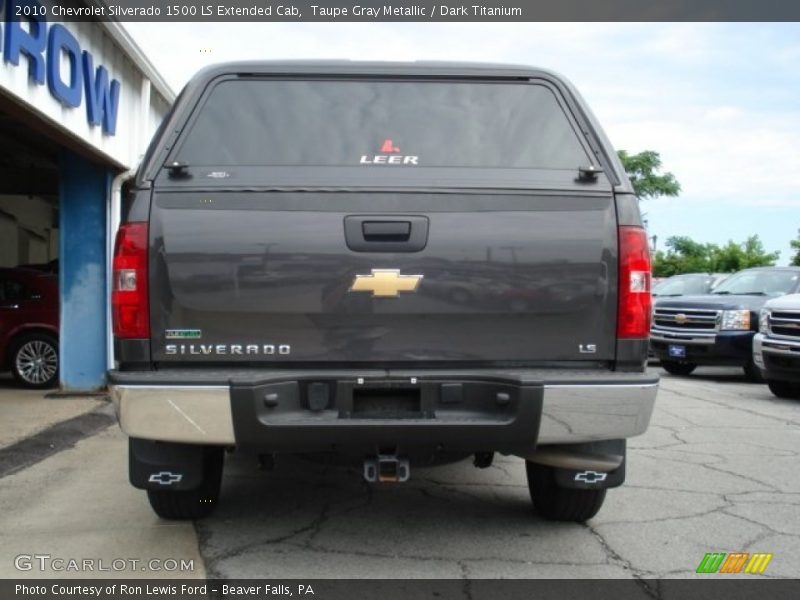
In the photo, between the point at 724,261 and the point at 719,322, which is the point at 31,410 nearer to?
the point at 719,322

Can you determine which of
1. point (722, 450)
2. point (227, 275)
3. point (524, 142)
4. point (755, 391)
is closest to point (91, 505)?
point (227, 275)

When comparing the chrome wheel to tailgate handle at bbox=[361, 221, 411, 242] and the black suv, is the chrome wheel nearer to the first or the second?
tailgate handle at bbox=[361, 221, 411, 242]

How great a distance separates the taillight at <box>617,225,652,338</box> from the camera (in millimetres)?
3713

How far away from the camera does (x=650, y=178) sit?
1754 inches

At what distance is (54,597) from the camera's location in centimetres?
354

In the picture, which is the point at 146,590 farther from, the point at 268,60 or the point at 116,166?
the point at 116,166

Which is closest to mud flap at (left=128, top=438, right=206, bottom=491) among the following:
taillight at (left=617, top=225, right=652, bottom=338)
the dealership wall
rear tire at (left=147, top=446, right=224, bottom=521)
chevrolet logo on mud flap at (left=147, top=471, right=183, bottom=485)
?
chevrolet logo on mud flap at (left=147, top=471, right=183, bottom=485)

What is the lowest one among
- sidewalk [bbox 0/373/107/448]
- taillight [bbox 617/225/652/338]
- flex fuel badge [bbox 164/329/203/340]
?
sidewalk [bbox 0/373/107/448]

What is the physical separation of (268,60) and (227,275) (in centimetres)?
118

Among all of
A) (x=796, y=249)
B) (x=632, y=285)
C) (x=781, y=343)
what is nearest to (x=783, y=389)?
(x=781, y=343)

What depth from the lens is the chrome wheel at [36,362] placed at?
1066 centimetres

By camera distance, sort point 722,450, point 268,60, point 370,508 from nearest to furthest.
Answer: point 268,60 → point 370,508 → point 722,450

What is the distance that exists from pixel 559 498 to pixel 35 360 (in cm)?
832

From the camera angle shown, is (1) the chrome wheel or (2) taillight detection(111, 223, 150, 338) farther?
(1) the chrome wheel
